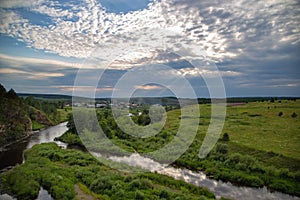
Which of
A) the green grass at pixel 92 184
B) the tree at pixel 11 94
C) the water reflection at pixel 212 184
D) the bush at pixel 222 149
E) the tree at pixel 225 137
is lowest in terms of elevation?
the water reflection at pixel 212 184

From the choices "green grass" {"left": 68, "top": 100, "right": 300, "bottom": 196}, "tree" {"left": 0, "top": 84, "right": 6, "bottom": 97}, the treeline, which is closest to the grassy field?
"green grass" {"left": 68, "top": 100, "right": 300, "bottom": 196}

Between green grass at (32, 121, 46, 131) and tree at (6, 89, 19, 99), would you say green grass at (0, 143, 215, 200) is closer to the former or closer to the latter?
tree at (6, 89, 19, 99)

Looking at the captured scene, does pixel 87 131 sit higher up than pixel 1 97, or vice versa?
pixel 1 97

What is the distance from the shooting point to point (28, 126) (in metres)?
35.3

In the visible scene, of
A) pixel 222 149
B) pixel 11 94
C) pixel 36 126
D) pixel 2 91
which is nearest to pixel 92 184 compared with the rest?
pixel 222 149

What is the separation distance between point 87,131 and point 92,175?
1688 cm

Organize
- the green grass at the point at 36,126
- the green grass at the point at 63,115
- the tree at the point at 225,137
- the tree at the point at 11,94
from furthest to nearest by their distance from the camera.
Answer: the green grass at the point at 63,115 < the green grass at the point at 36,126 < the tree at the point at 11,94 < the tree at the point at 225,137

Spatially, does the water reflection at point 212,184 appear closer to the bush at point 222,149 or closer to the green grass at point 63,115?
the bush at point 222,149

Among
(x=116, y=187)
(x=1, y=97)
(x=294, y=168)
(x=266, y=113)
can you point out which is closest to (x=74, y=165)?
(x=116, y=187)

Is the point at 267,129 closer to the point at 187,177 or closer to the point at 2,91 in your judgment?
the point at 187,177

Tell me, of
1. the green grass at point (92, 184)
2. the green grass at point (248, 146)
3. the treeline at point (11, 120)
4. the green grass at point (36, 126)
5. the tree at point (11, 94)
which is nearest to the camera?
the green grass at point (92, 184)

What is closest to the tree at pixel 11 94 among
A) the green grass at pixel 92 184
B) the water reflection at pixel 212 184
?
the green grass at pixel 92 184

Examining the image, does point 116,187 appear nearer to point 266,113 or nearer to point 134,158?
point 134,158

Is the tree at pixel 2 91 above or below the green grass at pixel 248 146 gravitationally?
above
